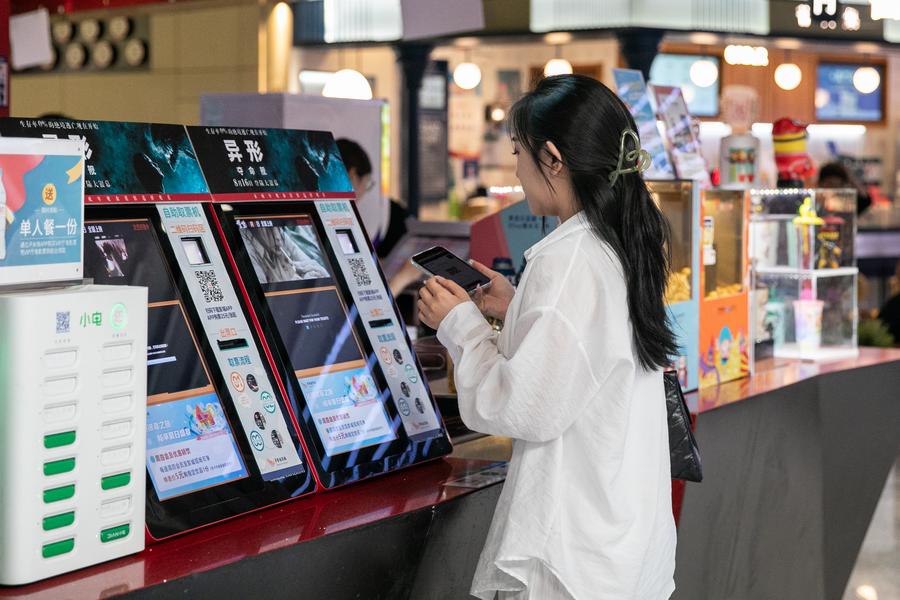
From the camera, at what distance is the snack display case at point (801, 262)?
4.23 metres

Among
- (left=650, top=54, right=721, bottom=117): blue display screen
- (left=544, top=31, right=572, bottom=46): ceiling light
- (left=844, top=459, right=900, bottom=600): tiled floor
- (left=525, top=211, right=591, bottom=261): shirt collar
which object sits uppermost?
(left=544, top=31, right=572, bottom=46): ceiling light

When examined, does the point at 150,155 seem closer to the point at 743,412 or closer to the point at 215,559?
the point at 215,559

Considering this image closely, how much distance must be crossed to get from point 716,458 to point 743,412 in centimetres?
21

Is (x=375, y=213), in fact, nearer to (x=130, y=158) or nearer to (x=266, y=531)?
(x=130, y=158)

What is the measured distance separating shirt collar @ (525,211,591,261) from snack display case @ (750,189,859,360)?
93.7 inches

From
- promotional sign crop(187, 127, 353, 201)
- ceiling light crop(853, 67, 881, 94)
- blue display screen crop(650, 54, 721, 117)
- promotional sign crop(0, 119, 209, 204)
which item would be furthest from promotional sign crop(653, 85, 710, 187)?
ceiling light crop(853, 67, 881, 94)

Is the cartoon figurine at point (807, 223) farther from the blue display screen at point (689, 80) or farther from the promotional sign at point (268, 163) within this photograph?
the blue display screen at point (689, 80)

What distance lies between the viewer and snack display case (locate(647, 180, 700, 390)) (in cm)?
347

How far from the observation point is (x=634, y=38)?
10.1 meters

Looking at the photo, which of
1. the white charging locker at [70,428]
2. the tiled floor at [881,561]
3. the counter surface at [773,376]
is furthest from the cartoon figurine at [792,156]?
the white charging locker at [70,428]

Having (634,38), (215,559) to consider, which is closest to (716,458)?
(215,559)

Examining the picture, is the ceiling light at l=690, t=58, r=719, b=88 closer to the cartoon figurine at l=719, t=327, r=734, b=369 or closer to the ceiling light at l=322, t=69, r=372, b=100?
the ceiling light at l=322, t=69, r=372, b=100

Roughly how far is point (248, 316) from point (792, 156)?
286cm

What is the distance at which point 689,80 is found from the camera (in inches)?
493
